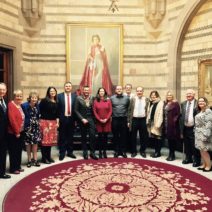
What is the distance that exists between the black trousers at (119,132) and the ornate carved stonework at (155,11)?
3.43 metres

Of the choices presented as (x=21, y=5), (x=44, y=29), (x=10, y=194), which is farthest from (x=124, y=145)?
(x=21, y=5)

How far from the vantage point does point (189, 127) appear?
19.2ft

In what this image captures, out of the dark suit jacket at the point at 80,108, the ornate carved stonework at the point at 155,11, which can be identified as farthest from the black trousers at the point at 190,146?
the ornate carved stonework at the point at 155,11

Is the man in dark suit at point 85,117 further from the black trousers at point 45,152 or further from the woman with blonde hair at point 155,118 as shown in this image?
the woman with blonde hair at point 155,118

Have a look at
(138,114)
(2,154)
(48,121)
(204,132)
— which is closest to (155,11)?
(138,114)

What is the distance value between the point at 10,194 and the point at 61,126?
7.64 feet

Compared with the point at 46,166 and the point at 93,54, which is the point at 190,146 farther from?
the point at 93,54

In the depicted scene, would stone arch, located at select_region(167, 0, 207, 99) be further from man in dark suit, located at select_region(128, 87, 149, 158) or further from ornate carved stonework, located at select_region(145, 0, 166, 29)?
man in dark suit, located at select_region(128, 87, 149, 158)

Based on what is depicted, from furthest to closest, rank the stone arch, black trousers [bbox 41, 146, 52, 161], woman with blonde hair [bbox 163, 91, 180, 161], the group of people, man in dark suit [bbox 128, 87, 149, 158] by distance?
the stone arch
man in dark suit [bbox 128, 87, 149, 158]
woman with blonde hair [bbox 163, 91, 180, 161]
black trousers [bbox 41, 146, 52, 161]
the group of people

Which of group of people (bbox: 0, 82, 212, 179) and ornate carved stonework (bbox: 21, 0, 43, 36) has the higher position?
ornate carved stonework (bbox: 21, 0, 43, 36)

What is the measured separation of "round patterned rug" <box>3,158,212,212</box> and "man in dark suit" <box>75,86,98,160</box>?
2.39 ft

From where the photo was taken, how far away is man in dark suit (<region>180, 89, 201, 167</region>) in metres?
5.81

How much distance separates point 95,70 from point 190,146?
373 centimetres

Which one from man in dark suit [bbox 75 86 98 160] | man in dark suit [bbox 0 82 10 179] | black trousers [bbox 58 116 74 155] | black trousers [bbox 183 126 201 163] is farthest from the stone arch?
man in dark suit [bbox 0 82 10 179]
